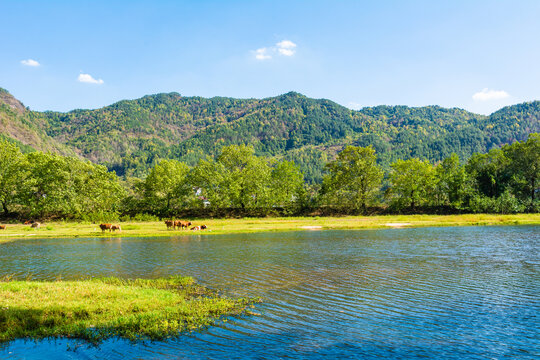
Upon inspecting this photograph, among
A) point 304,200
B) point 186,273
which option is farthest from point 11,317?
point 304,200

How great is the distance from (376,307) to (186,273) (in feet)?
40.5

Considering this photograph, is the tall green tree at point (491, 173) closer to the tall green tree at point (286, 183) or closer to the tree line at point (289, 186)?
the tree line at point (289, 186)

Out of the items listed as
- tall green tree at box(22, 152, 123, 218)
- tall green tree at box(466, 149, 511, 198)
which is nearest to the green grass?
tall green tree at box(22, 152, 123, 218)

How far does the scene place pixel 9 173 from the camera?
7181cm

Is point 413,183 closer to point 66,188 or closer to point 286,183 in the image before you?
point 286,183

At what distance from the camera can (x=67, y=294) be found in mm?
15555

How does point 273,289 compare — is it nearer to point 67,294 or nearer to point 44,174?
point 67,294

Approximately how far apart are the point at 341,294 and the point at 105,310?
10.4 meters

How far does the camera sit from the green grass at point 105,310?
1216 centimetres

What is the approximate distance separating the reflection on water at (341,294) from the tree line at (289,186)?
1827 inches

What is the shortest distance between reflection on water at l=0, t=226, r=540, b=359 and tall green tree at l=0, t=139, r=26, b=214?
152 ft

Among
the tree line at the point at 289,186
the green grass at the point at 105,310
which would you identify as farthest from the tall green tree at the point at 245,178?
the green grass at the point at 105,310

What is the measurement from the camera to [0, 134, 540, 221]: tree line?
7550 cm

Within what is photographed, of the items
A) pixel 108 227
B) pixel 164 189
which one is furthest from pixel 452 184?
pixel 108 227
